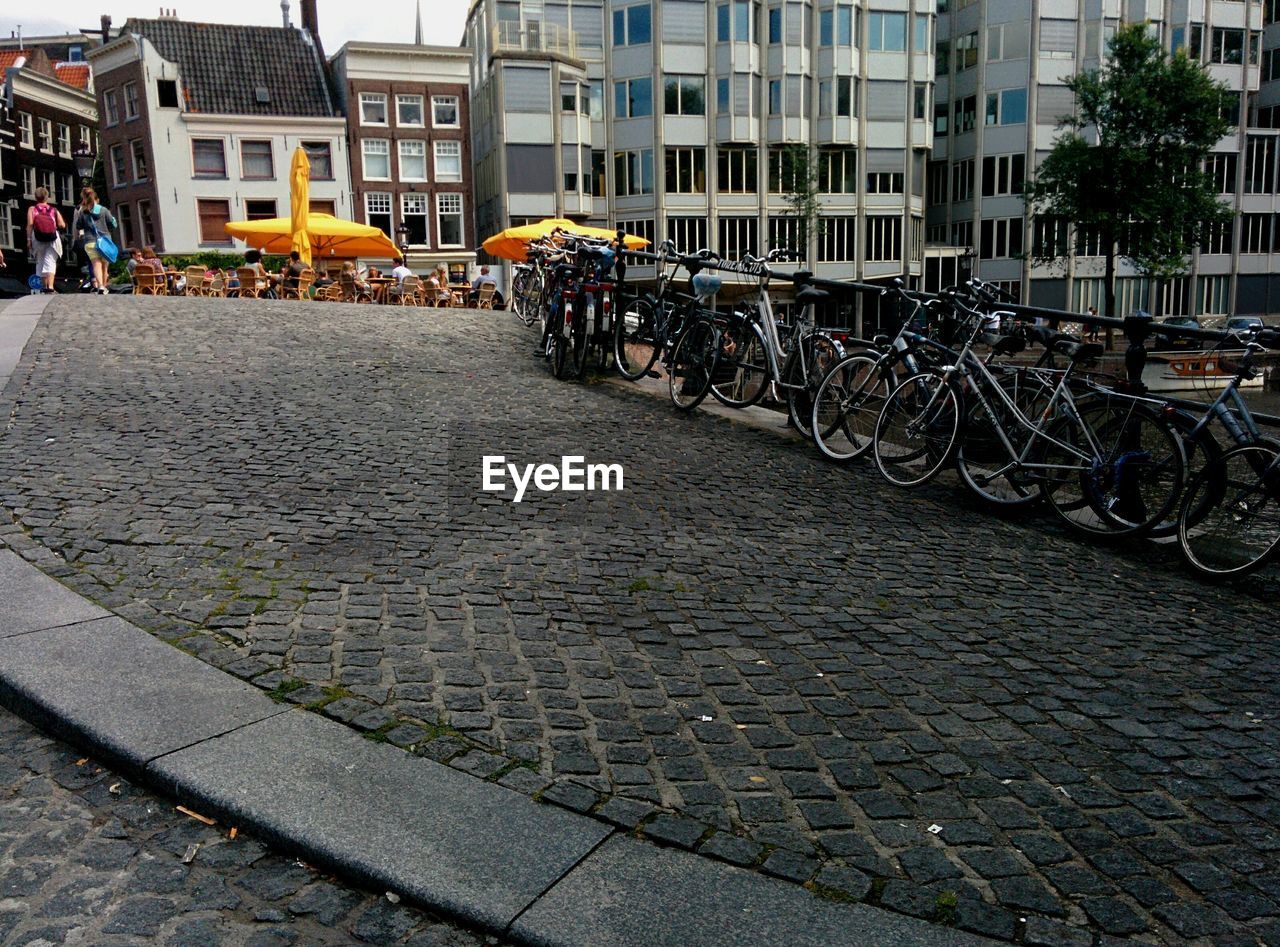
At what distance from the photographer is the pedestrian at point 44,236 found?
1919cm

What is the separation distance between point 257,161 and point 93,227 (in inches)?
1158

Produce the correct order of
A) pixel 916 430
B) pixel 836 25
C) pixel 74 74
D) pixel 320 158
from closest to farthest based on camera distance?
pixel 916 430
pixel 320 158
pixel 836 25
pixel 74 74

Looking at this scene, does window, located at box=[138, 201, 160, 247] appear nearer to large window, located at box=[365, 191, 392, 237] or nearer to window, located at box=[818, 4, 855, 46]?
large window, located at box=[365, 191, 392, 237]

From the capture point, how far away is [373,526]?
6039 mm

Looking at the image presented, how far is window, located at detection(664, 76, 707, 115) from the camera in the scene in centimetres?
4981

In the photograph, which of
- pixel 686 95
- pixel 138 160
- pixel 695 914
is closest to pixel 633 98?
pixel 686 95

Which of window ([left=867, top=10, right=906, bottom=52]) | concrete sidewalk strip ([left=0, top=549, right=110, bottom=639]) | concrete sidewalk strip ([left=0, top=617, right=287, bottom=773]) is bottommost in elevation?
concrete sidewalk strip ([left=0, top=617, right=287, bottom=773])

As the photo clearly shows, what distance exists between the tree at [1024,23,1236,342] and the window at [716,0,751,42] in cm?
1565

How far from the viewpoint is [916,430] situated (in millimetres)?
7727

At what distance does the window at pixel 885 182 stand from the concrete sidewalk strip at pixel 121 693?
52.3m

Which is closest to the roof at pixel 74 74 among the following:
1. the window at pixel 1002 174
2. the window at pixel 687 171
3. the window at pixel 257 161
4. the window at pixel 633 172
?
the window at pixel 257 161

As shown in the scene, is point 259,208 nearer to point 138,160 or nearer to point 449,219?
point 138,160

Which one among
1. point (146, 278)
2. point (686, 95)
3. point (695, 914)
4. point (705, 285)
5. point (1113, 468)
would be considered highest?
point (686, 95)

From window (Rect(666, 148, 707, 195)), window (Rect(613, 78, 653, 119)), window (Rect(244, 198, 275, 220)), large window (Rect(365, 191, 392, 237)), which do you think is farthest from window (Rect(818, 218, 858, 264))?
window (Rect(244, 198, 275, 220))
